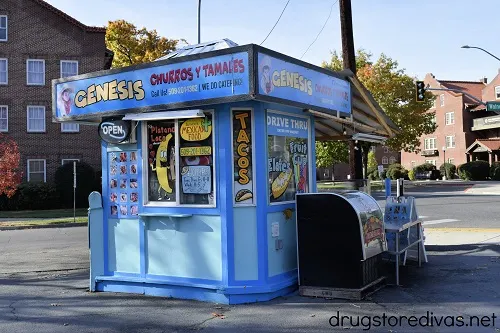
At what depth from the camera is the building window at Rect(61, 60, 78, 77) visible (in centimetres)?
3353

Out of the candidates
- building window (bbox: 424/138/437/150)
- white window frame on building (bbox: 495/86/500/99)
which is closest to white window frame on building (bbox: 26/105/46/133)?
white window frame on building (bbox: 495/86/500/99)

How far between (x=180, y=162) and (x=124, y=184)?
3.65 feet

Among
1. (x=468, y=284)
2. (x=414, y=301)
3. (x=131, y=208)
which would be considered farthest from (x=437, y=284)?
(x=131, y=208)

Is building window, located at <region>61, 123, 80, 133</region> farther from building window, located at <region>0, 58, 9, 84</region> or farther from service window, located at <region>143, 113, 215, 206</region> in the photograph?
service window, located at <region>143, 113, 215, 206</region>

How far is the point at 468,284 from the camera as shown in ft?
26.0

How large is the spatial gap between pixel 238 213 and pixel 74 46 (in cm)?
3015

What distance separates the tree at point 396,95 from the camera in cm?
4288

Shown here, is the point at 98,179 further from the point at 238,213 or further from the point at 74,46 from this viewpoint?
the point at 238,213

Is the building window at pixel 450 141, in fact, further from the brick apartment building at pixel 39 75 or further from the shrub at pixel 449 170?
the brick apartment building at pixel 39 75

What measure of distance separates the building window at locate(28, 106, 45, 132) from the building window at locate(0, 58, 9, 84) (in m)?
2.26

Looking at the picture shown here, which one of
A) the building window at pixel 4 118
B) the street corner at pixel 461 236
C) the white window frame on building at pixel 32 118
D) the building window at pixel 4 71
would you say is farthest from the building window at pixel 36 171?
the street corner at pixel 461 236

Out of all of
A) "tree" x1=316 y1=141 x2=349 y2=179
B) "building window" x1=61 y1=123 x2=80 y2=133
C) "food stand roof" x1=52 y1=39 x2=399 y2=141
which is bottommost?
"food stand roof" x1=52 y1=39 x2=399 y2=141

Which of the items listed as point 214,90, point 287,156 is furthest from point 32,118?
point 214,90

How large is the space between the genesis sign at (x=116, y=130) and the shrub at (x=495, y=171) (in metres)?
50.9
